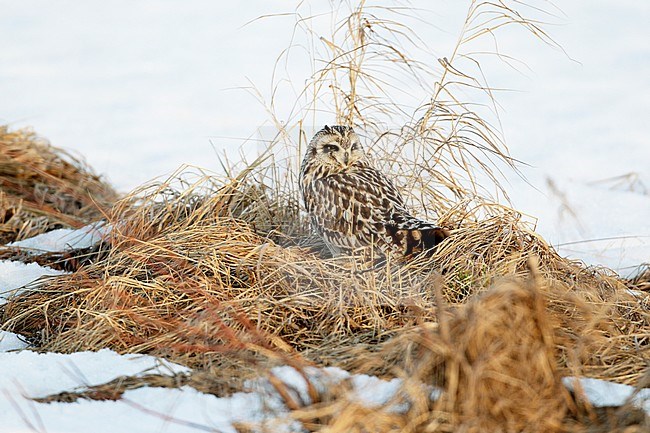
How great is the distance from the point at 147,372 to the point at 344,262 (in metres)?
1.31

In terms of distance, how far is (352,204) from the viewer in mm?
3994

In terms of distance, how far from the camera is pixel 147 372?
9.28 ft

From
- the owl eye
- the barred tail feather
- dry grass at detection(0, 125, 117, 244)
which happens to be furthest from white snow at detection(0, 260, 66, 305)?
the barred tail feather

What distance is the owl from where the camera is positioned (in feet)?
12.5

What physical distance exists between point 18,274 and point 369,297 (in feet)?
6.77

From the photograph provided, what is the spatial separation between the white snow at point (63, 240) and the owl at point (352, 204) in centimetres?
127

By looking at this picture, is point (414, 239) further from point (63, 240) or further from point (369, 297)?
point (63, 240)

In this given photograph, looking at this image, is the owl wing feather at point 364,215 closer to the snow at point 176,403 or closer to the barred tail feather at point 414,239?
the barred tail feather at point 414,239

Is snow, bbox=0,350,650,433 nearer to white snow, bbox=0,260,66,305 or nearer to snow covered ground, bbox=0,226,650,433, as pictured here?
snow covered ground, bbox=0,226,650,433

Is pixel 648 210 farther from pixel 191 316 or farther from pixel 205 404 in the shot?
pixel 205 404

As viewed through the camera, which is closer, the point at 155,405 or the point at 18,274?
the point at 155,405

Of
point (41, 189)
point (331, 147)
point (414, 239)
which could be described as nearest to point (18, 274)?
point (331, 147)

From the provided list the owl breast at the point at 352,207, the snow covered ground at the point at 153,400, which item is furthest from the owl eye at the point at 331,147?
the snow covered ground at the point at 153,400

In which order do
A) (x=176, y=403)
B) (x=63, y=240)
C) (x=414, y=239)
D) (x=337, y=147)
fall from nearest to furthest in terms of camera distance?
(x=176, y=403) < (x=414, y=239) < (x=337, y=147) < (x=63, y=240)
